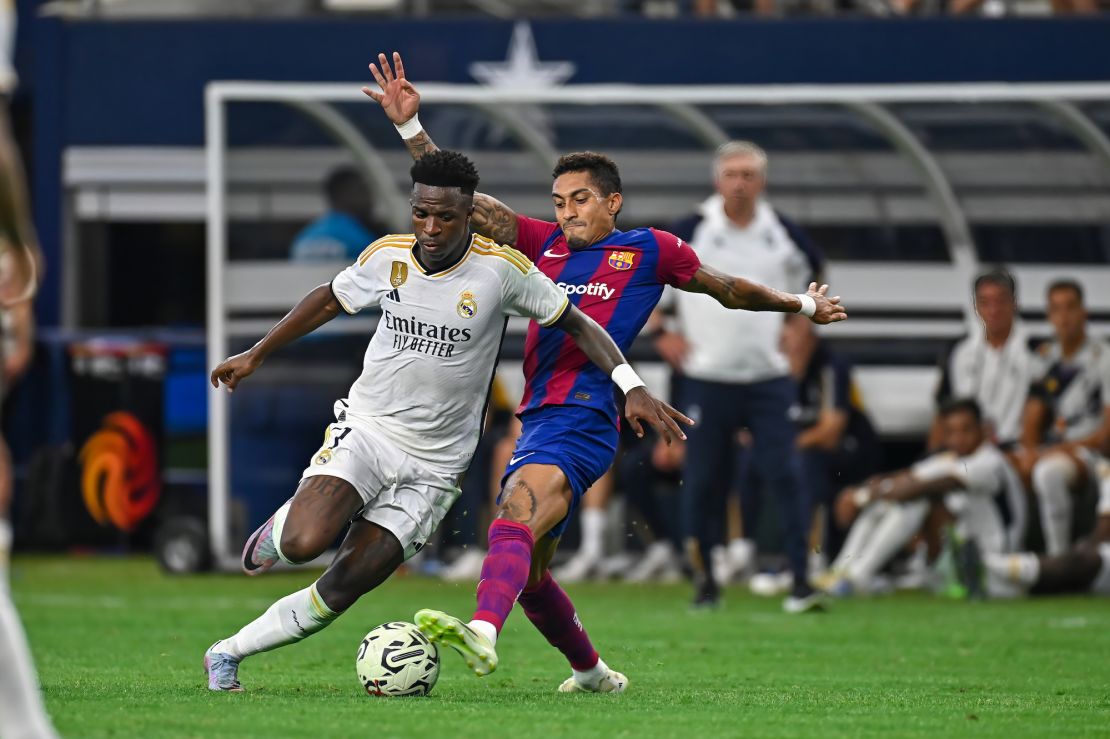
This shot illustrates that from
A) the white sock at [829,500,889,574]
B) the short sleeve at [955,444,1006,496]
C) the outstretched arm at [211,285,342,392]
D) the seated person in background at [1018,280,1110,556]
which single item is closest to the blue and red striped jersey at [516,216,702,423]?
the outstretched arm at [211,285,342,392]

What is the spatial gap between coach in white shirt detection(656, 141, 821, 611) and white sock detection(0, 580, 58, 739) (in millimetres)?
7760

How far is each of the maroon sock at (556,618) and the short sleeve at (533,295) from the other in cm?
99

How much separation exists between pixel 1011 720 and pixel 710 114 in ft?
30.5

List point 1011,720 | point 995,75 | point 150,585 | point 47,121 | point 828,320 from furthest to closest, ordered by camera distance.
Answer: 1. point 47,121
2. point 995,75
3. point 150,585
4. point 828,320
5. point 1011,720

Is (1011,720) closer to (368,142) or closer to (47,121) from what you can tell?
(368,142)

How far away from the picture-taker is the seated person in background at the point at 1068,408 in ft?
45.1

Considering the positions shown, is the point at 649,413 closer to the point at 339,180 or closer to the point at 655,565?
the point at 655,565

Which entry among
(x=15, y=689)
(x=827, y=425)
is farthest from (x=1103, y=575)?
(x=15, y=689)

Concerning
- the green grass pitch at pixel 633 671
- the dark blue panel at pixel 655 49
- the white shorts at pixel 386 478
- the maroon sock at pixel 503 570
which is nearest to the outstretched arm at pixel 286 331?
the white shorts at pixel 386 478

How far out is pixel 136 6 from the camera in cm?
1820

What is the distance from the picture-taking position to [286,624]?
23.8 feet

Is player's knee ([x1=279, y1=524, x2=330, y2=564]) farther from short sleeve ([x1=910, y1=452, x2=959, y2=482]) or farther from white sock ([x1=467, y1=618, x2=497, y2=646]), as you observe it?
short sleeve ([x1=910, y1=452, x2=959, y2=482])

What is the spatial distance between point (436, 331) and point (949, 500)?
6.90m

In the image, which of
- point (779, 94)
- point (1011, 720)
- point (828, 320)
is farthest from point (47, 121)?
point (1011, 720)
